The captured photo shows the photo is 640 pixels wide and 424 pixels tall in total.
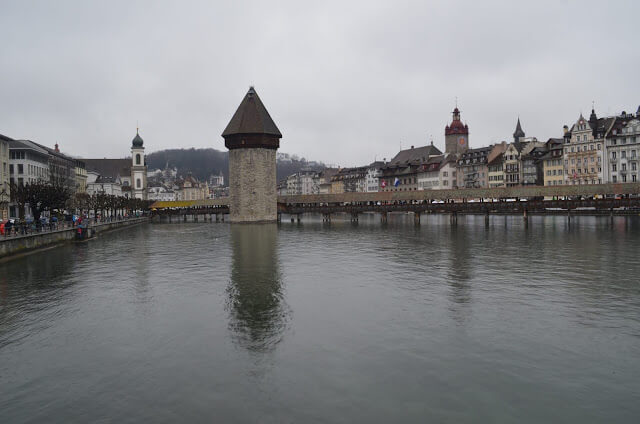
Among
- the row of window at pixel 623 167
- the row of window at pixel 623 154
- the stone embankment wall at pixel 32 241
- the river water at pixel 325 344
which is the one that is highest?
the row of window at pixel 623 154

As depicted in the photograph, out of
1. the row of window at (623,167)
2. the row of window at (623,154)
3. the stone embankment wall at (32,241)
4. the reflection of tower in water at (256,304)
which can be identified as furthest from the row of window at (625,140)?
the stone embankment wall at (32,241)

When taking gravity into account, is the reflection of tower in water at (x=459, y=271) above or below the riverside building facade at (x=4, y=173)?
below

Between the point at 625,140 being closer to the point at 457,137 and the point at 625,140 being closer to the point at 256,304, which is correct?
the point at 457,137

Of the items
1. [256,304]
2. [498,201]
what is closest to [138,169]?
[498,201]

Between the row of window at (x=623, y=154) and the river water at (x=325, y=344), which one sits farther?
the row of window at (x=623, y=154)

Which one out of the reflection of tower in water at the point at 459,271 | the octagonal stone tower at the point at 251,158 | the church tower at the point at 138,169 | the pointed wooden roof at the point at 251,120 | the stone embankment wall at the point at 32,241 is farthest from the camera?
the church tower at the point at 138,169

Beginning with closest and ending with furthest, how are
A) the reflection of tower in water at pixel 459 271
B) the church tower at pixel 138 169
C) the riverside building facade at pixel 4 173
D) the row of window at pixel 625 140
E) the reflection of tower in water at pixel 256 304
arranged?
the reflection of tower in water at pixel 256 304 → the reflection of tower in water at pixel 459 271 → the riverside building facade at pixel 4 173 → the row of window at pixel 625 140 → the church tower at pixel 138 169

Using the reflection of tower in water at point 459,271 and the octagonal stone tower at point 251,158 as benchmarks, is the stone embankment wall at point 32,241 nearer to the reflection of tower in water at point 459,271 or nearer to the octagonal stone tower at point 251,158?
the reflection of tower in water at point 459,271

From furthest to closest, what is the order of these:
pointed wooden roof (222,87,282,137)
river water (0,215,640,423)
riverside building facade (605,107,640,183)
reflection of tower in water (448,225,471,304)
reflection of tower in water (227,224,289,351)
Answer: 1. riverside building facade (605,107,640,183)
2. pointed wooden roof (222,87,282,137)
3. reflection of tower in water (448,225,471,304)
4. reflection of tower in water (227,224,289,351)
5. river water (0,215,640,423)

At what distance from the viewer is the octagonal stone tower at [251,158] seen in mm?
63156

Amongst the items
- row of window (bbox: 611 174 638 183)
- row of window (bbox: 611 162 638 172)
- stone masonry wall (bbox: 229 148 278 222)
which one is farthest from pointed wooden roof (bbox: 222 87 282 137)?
row of window (bbox: 611 174 638 183)

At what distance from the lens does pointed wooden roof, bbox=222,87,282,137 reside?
207 ft

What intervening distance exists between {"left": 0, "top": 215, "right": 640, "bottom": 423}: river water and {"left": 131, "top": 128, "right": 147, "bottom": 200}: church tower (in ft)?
333

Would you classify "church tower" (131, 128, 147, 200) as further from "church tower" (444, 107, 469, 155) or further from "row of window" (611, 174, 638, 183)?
"row of window" (611, 174, 638, 183)
